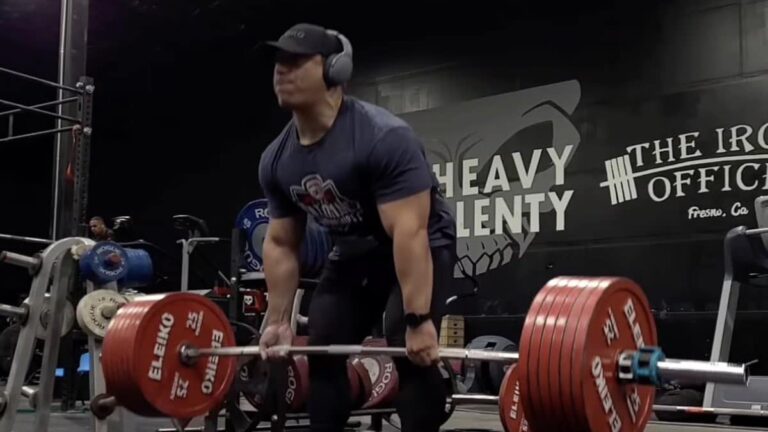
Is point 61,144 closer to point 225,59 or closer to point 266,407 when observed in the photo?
point 266,407

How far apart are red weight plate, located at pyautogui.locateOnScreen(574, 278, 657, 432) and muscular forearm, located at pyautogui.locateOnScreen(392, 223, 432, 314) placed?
1.11 feet

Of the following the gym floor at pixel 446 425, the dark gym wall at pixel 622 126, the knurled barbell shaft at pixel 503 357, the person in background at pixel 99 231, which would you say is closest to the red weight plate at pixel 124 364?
the knurled barbell shaft at pixel 503 357

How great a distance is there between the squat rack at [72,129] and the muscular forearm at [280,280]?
67.6 inches

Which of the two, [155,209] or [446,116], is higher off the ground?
[446,116]

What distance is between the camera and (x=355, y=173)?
188 cm

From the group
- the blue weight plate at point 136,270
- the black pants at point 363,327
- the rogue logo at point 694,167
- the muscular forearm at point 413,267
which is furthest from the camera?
the rogue logo at point 694,167

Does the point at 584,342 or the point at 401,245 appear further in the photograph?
the point at 401,245

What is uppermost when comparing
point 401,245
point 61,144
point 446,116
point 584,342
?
point 446,116

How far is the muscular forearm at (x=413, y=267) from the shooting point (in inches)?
70.9

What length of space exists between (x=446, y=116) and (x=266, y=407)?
4171 millimetres

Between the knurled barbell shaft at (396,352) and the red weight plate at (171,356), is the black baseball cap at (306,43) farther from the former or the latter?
the red weight plate at (171,356)

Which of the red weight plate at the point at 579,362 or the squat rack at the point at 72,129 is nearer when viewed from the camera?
the red weight plate at the point at 579,362

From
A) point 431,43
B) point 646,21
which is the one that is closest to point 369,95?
point 431,43

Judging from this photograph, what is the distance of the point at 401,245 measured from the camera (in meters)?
1.80
